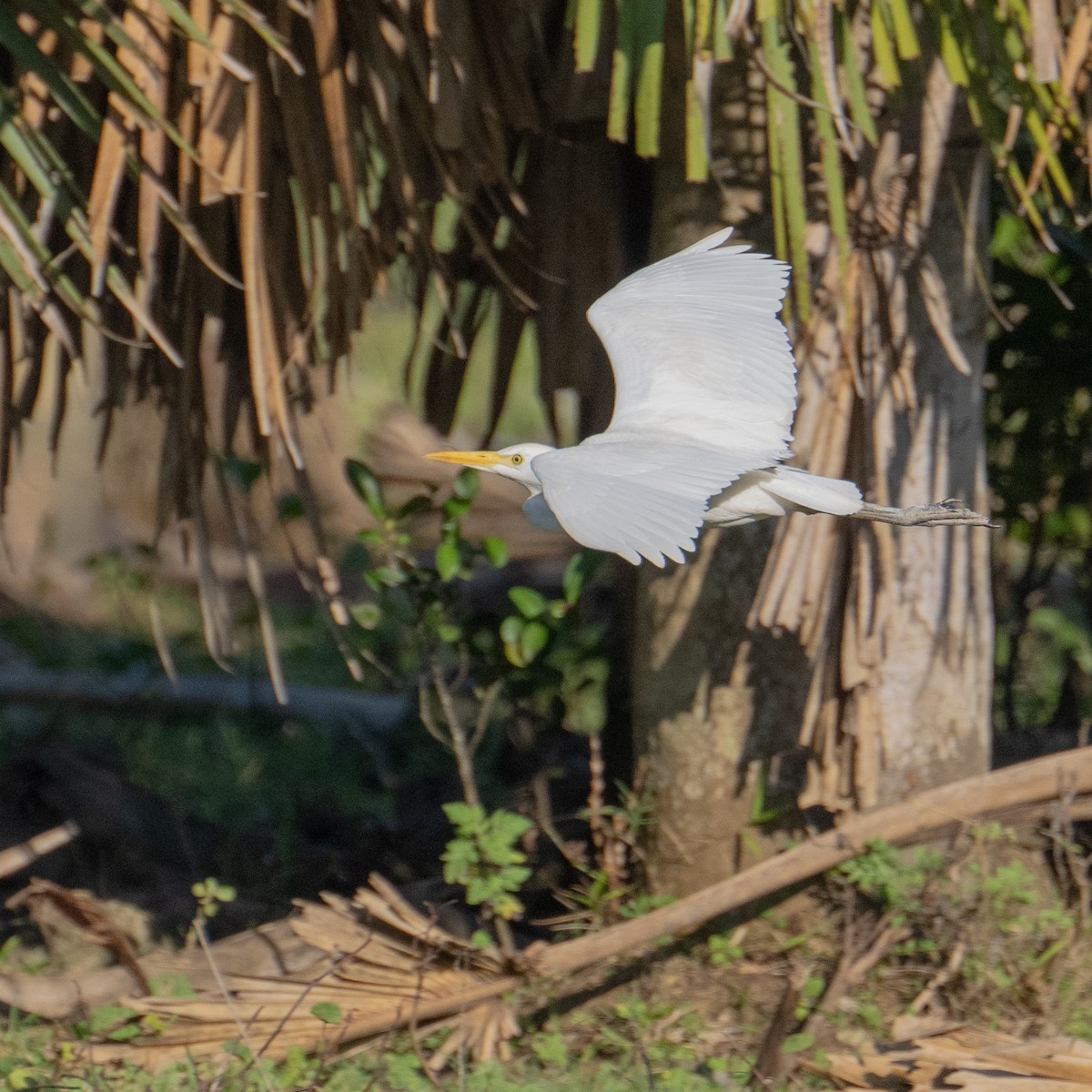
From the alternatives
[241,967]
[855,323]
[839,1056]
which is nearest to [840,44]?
[855,323]

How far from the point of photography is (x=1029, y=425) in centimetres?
452

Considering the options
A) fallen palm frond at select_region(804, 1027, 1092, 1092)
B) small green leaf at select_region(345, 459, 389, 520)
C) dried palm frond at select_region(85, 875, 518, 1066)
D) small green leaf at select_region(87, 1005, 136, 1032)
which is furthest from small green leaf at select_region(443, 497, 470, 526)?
fallen palm frond at select_region(804, 1027, 1092, 1092)

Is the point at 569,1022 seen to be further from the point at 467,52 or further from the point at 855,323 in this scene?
the point at 467,52

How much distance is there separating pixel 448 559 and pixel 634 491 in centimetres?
132

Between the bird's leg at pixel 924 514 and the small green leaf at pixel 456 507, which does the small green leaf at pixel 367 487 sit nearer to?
the small green leaf at pixel 456 507

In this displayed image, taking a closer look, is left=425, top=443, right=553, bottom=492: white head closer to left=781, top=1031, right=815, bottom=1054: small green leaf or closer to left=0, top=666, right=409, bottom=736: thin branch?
left=781, top=1031, right=815, bottom=1054: small green leaf

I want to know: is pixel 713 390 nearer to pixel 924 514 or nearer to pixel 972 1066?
pixel 924 514

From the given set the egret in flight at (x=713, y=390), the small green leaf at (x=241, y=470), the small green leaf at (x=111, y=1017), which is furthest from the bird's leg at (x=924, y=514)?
the small green leaf at (x=111, y=1017)

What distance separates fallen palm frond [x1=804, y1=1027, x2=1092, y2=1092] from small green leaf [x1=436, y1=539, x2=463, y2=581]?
4.39 ft

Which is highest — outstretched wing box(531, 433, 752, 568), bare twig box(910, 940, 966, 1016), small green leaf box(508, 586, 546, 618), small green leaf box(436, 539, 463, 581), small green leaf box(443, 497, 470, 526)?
outstretched wing box(531, 433, 752, 568)

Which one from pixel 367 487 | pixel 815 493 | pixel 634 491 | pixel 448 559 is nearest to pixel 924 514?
pixel 815 493

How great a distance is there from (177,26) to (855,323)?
1.57m

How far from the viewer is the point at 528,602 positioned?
366cm

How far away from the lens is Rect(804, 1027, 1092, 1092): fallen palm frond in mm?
2801
